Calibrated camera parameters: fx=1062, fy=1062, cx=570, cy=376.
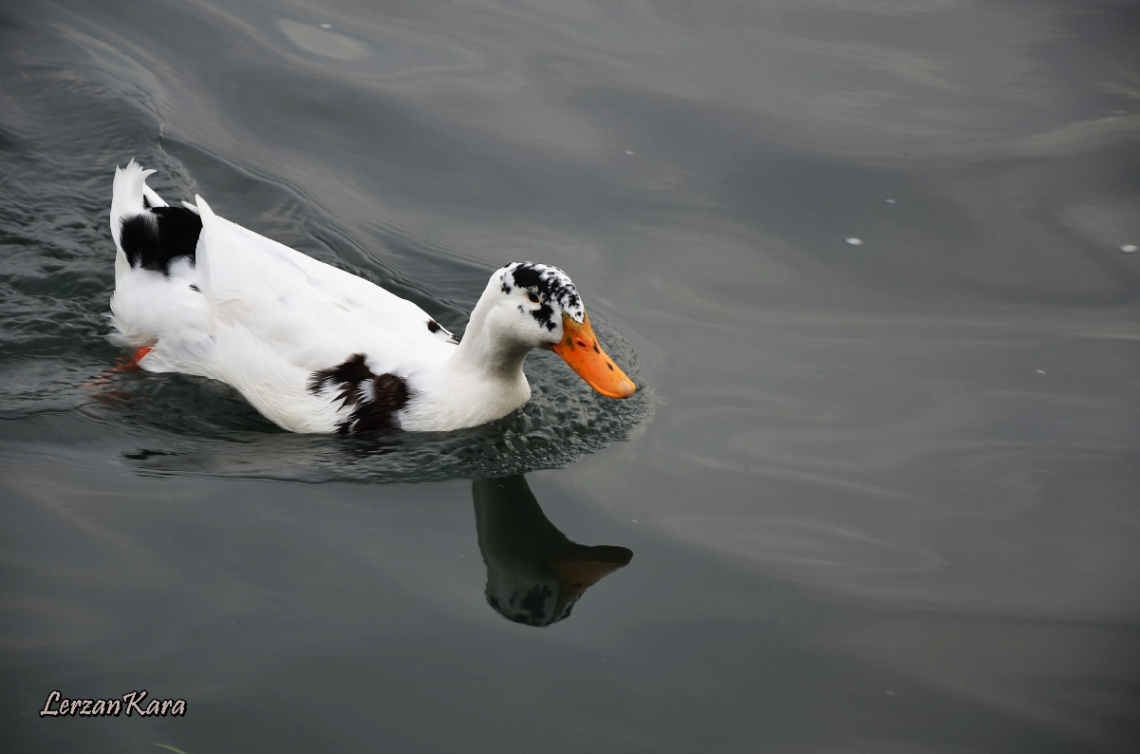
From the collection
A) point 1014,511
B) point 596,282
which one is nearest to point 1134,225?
point 1014,511

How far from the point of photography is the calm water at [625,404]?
13.1 feet

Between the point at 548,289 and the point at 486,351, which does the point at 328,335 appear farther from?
the point at 548,289

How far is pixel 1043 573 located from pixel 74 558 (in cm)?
420

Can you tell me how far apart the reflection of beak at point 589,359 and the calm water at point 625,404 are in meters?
0.46

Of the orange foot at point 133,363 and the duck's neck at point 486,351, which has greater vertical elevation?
the duck's neck at point 486,351

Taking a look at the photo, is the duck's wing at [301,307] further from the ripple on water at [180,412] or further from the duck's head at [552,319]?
the duck's head at [552,319]

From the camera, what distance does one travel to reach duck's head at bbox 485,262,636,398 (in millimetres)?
5223

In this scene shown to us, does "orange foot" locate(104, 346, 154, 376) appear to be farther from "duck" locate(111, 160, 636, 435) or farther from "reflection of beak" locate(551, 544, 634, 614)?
"reflection of beak" locate(551, 544, 634, 614)

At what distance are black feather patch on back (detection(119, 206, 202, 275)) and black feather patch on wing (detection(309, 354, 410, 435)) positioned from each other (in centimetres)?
132

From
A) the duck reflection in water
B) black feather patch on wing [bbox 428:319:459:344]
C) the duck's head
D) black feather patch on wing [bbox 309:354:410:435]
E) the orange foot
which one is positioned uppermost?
the duck's head

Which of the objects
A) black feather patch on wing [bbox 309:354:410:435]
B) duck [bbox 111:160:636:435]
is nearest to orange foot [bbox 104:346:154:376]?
duck [bbox 111:160:636:435]

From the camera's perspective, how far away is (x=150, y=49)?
9000 mm
